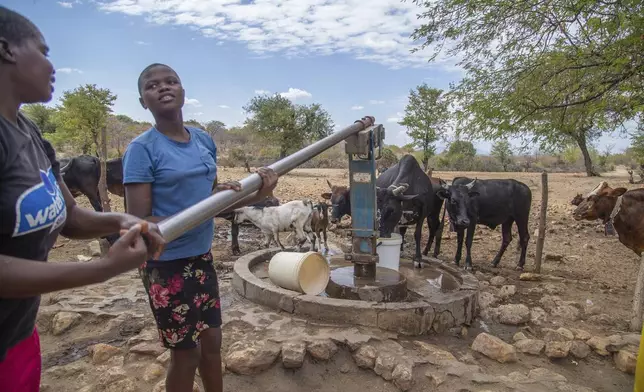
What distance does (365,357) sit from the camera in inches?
145

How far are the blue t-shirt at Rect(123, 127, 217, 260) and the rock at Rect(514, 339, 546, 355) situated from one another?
3409 millimetres

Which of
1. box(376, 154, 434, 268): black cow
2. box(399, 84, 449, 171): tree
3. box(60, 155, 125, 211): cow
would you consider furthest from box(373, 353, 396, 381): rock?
box(399, 84, 449, 171): tree

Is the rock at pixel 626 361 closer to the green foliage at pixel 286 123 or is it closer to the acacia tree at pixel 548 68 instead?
the acacia tree at pixel 548 68

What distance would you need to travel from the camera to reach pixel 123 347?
12.2 feet

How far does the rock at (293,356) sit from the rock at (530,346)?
216cm

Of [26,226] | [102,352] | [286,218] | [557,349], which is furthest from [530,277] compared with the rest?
[26,226]

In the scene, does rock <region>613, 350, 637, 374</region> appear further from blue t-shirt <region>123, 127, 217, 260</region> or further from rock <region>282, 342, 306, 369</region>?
blue t-shirt <region>123, 127, 217, 260</region>

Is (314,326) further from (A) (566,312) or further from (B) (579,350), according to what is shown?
(A) (566,312)

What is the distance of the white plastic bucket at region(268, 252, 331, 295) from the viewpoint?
4383mm

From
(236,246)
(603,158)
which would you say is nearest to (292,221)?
(236,246)

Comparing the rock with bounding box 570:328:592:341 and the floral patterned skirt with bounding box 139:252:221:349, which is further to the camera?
the rock with bounding box 570:328:592:341

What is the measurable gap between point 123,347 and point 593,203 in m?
8.45

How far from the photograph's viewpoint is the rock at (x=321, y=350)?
3.66 meters

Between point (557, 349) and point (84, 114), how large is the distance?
2214 cm
